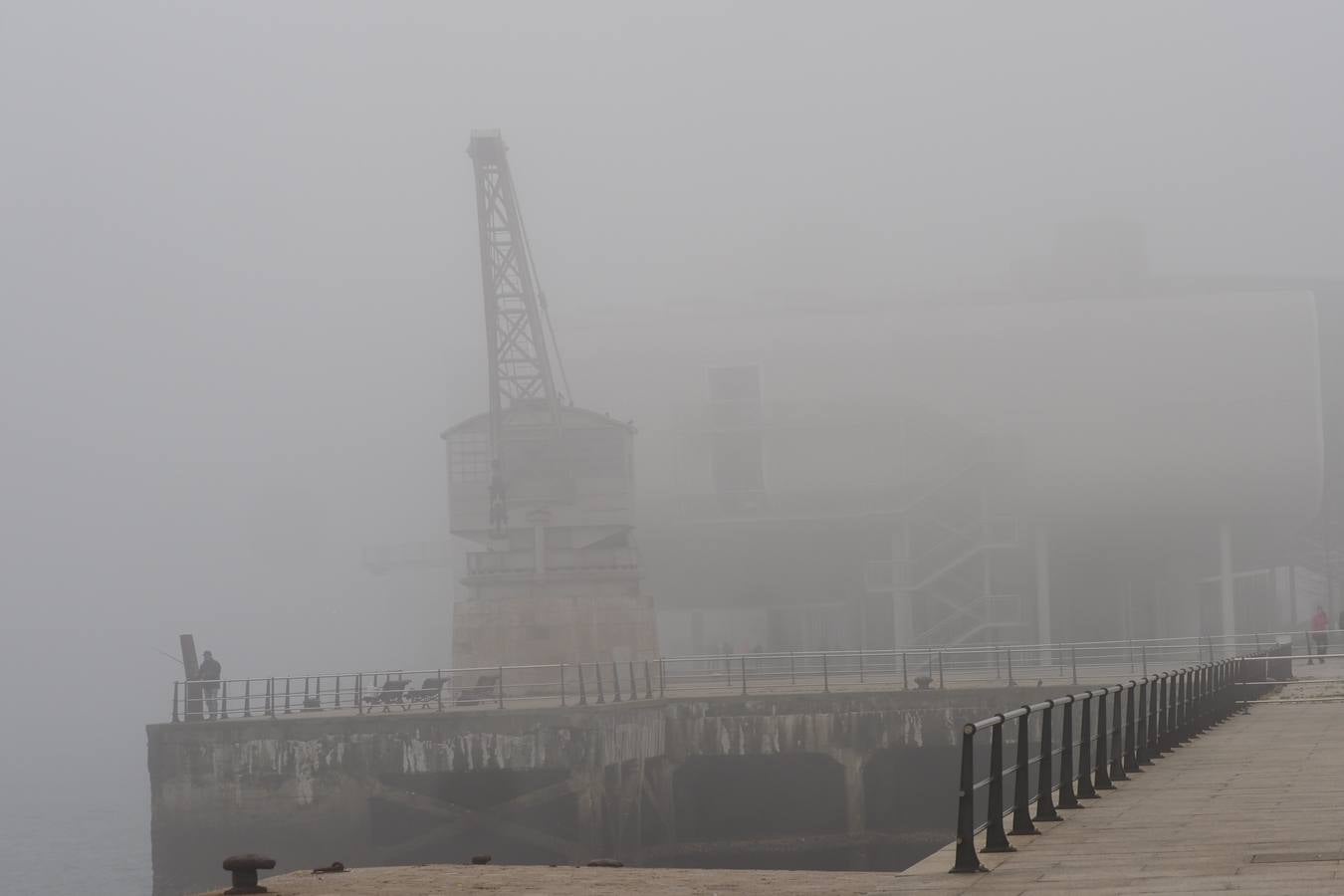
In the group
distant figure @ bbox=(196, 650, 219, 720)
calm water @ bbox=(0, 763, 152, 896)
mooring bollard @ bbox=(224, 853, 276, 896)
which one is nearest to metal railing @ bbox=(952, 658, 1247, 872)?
mooring bollard @ bbox=(224, 853, 276, 896)

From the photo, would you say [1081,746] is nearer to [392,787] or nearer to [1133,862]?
[1133,862]

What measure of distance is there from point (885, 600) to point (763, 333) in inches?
526

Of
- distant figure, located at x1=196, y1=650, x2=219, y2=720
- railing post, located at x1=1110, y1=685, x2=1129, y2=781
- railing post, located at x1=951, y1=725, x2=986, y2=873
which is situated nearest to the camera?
railing post, located at x1=951, y1=725, x2=986, y2=873

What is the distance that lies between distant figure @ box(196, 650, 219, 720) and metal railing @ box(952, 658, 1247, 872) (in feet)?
63.5

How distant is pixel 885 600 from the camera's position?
79.1 m

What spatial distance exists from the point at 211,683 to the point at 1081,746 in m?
23.7

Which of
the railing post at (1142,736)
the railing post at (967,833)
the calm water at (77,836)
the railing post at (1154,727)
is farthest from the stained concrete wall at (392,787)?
the railing post at (967,833)

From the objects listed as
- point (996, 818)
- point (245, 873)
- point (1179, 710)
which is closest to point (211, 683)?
point (1179, 710)

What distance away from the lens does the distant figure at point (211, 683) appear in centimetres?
3688

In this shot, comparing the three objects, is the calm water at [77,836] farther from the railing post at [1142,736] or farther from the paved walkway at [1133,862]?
the paved walkway at [1133,862]

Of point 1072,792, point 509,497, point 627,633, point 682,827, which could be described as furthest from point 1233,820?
point 509,497

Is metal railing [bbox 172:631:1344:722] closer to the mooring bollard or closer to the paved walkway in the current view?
the paved walkway

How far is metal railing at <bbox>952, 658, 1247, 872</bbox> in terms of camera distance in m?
11.7

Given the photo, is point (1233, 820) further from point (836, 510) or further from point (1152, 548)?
point (1152, 548)
